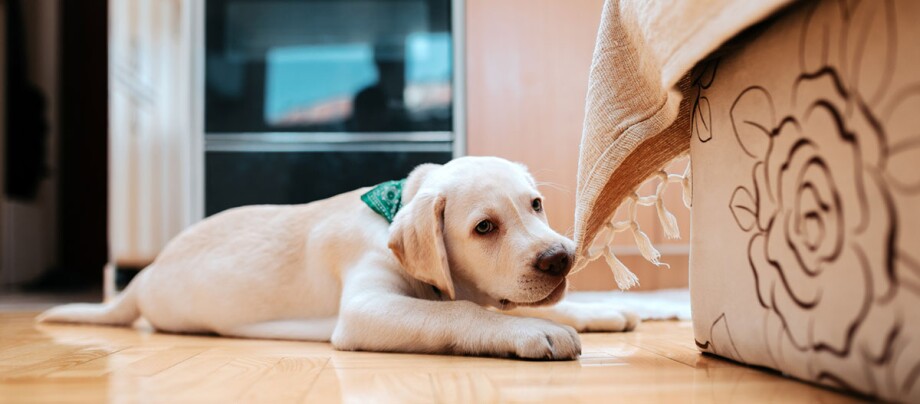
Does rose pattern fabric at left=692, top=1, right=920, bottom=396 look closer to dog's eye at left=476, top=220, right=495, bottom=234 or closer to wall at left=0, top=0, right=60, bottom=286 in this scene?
dog's eye at left=476, top=220, right=495, bottom=234

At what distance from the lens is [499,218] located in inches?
59.8

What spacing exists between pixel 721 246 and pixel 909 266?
1.38 feet

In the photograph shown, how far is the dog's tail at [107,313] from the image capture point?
223cm

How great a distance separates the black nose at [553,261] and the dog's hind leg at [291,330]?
606 millimetres

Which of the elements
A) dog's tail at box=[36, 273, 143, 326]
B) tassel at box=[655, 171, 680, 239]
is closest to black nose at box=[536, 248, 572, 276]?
tassel at box=[655, 171, 680, 239]

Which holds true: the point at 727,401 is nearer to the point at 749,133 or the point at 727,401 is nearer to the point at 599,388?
the point at 599,388

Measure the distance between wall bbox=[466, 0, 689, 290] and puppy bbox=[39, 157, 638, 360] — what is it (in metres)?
1.62

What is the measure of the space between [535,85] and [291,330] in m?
2.06

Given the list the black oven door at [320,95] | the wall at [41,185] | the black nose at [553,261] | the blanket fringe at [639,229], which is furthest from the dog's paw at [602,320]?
the wall at [41,185]

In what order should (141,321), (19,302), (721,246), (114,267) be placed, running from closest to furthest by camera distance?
(721,246), (141,321), (19,302), (114,267)

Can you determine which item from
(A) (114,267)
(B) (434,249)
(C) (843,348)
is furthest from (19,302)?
(C) (843,348)

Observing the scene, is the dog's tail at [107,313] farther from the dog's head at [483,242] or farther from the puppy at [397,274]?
the dog's head at [483,242]

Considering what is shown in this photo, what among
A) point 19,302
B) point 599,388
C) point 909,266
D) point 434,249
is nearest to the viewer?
point 909,266

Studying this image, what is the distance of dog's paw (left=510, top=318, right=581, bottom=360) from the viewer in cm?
129
